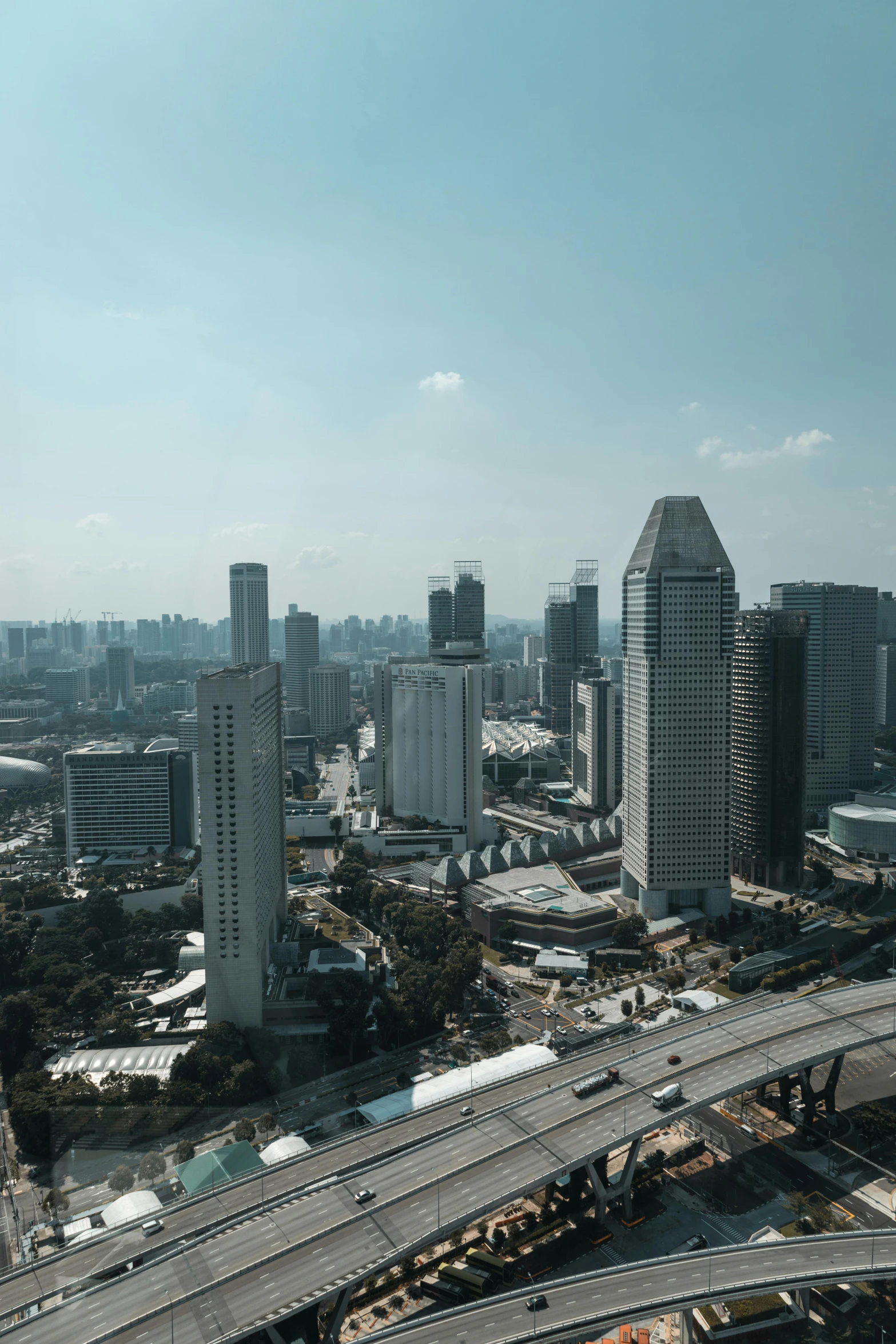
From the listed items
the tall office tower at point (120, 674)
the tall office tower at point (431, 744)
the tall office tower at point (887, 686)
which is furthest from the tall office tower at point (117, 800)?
the tall office tower at point (887, 686)

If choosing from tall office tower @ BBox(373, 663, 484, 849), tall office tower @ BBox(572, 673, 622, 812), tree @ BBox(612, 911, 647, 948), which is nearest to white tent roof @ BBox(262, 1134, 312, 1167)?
tree @ BBox(612, 911, 647, 948)

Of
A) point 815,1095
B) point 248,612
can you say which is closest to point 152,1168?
point 815,1095

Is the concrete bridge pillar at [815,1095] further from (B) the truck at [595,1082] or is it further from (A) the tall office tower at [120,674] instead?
(A) the tall office tower at [120,674]

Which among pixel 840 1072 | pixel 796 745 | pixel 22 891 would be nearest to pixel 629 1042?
pixel 840 1072

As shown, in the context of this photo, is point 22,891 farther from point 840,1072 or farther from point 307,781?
point 840,1072

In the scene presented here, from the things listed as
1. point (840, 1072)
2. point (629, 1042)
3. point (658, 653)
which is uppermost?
point (658, 653)

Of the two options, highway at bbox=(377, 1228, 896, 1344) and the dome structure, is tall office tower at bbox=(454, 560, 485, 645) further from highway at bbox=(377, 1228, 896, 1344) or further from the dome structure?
highway at bbox=(377, 1228, 896, 1344)
